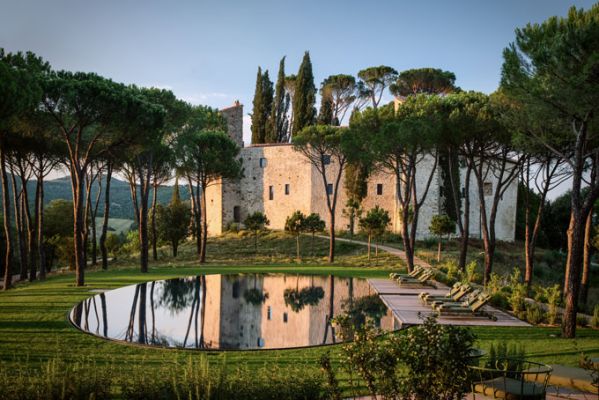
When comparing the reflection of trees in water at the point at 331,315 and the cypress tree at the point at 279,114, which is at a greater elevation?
the cypress tree at the point at 279,114

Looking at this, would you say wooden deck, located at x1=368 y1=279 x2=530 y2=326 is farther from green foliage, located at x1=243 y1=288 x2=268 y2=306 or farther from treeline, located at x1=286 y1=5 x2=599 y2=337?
green foliage, located at x1=243 y1=288 x2=268 y2=306

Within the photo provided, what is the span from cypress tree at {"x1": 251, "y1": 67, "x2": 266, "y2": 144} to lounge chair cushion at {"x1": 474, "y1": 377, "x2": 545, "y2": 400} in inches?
1516

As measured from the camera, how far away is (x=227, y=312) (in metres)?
11.1

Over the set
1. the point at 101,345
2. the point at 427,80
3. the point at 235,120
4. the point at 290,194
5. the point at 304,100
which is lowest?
the point at 101,345

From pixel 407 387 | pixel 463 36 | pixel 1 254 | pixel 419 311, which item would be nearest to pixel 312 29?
pixel 463 36

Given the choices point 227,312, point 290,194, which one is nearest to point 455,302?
point 227,312

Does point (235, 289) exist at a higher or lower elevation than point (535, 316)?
lower

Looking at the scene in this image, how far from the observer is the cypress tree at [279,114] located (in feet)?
139

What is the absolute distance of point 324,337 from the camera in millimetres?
8711

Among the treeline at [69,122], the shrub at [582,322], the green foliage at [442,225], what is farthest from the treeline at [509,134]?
the treeline at [69,122]

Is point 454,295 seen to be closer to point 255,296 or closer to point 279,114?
point 255,296

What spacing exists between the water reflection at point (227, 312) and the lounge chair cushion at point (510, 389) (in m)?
3.66

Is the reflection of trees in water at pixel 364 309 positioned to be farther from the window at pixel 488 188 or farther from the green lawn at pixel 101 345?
the window at pixel 488 188

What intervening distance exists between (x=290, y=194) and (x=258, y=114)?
29.6 ft
